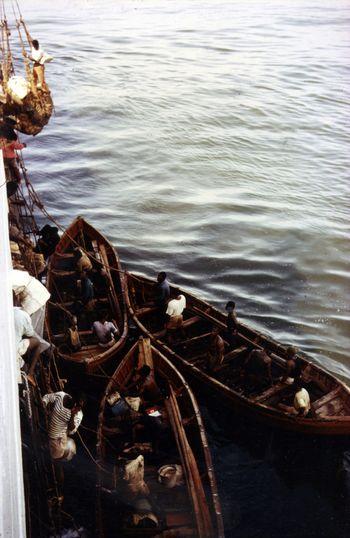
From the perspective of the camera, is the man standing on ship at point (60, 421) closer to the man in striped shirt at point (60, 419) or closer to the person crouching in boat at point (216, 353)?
the man in striped shirt at point (60, 419)

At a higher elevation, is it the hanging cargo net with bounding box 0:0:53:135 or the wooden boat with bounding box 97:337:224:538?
the hanging cargo net with bounding box 0:0:53:135

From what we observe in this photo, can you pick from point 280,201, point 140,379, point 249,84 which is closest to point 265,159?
point 280,201

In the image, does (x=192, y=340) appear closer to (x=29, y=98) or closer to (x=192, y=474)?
(x=192, y=474)

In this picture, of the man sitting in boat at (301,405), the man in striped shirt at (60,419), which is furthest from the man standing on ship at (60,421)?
the man sitting in boat at (301,405)

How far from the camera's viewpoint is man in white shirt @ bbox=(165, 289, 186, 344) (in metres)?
12.8

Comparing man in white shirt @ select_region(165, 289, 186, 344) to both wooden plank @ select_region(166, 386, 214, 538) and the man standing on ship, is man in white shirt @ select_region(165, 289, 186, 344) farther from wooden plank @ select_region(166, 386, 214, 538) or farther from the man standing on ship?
the man standing on ship

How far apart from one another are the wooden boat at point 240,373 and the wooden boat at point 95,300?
50cm

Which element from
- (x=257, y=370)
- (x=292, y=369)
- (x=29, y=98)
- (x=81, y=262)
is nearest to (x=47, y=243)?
(x=81, y=262)

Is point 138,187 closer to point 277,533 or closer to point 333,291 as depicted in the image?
point 333,291

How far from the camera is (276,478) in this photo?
11203 mm

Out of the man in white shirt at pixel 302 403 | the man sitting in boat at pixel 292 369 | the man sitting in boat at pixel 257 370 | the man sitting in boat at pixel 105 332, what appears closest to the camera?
the man in white shirt at pixel 302 403

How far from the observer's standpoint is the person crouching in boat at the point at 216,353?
11.7 m

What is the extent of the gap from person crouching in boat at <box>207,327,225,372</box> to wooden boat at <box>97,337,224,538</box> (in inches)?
48.2

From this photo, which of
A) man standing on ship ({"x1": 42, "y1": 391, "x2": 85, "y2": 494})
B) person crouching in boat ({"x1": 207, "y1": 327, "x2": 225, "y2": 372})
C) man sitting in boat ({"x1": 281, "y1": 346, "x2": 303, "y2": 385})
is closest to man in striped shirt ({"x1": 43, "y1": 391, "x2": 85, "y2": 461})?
man standing on ship ({"x1": 42, "y1": 391, "x2": 85, "y2": 494})
